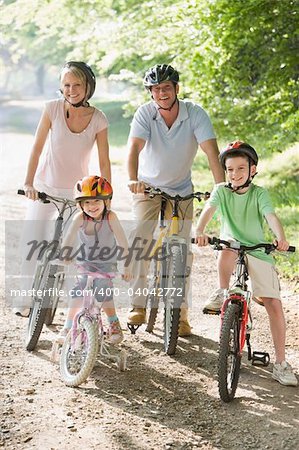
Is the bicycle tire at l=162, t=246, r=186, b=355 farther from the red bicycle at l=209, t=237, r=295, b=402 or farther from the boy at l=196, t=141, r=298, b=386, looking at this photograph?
the red bicycle at l=209, t=237, r=295, b=402

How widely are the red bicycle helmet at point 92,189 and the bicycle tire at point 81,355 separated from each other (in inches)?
33.9

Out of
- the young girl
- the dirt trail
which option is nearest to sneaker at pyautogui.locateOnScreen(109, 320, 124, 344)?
the young girl

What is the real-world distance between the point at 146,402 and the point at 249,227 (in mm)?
1442

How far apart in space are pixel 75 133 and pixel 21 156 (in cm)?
1721

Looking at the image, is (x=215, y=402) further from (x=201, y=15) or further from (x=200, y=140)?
(x=201, y=15)

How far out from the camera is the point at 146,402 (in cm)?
534

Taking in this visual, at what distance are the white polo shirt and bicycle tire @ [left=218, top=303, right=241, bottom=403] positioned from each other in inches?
61.3

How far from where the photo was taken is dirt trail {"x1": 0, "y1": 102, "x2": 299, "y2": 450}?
4695 millimetres

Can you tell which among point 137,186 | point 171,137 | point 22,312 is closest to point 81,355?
point 137,186

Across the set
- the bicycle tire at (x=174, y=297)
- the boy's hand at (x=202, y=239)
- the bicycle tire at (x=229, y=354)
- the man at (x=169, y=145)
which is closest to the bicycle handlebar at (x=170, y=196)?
the man at (x=169, y=145)

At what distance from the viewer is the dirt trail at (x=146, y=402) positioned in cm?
470

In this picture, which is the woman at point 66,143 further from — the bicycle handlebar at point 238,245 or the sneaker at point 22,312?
the bicycle handlebar at point 238,245

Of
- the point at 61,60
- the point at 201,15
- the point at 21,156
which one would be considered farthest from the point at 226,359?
the point at 61,60

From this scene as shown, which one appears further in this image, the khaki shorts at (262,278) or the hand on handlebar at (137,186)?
the hand on handlebar at (137,186)
